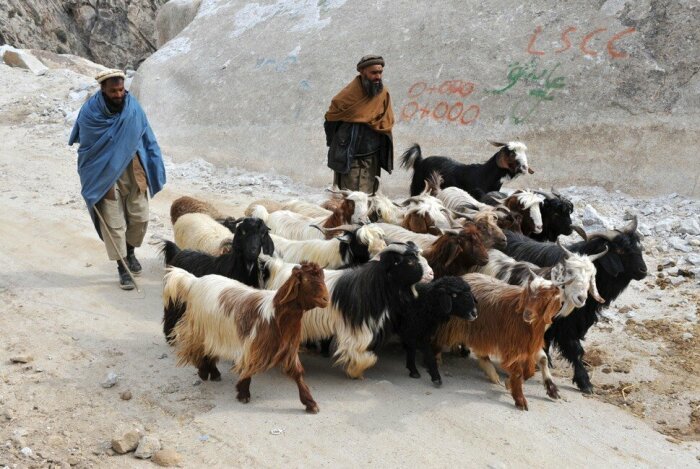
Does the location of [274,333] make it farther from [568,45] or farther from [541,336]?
[568,45]

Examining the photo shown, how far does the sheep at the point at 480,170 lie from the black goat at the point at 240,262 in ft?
10.3

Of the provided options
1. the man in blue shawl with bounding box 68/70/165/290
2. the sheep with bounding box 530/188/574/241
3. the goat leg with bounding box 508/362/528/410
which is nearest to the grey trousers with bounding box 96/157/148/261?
the man in blue shawl with bounding box 68/70/165/290

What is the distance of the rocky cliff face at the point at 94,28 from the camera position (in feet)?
91.9

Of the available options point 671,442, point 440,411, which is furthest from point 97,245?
point 671,442

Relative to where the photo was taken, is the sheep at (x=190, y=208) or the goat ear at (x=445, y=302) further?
the sheep at (x=190, y=208)

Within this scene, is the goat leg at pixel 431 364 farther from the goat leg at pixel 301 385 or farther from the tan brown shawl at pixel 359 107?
the tan brown shawl at pixel 359 107

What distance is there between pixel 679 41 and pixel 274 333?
8167 mm

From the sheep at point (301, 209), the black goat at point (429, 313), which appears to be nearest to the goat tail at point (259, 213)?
the sheep at point (301, 209)

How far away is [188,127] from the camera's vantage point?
43.6ft

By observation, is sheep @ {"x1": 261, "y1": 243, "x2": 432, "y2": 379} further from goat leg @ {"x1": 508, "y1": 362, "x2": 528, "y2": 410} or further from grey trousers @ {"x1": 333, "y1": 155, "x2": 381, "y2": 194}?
grey trousers @ {"x1": 333, "y1": 155, "x2": 381, "y2": 194}

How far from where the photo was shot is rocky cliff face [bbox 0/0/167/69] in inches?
1102

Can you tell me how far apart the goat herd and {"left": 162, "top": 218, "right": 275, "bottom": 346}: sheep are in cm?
1

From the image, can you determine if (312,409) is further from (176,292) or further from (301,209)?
(301,209)

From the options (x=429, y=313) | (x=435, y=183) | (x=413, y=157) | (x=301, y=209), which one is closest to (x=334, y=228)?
(x=429, y=313)
